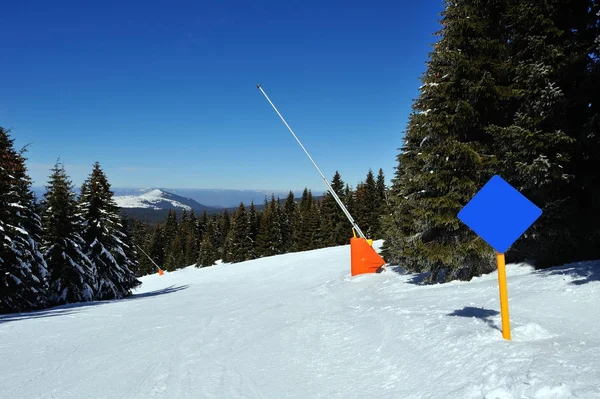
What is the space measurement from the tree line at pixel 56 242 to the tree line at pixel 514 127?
19.6 m

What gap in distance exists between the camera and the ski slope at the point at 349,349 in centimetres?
418

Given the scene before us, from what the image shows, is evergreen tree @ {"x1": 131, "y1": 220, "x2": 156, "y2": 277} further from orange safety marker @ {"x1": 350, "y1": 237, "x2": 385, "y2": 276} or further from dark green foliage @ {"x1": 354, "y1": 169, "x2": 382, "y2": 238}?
orange safety marker @ {"x1": 350, "y1": 237, "x2": 385, "y2": 276}

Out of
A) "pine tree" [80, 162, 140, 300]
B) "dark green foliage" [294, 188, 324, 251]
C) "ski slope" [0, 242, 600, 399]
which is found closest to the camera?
"ski slope" [0, 242, 600, 399]

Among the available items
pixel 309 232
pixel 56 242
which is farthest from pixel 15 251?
pixel 309 232

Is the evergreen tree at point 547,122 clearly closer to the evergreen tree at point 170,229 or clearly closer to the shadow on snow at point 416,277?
the shadow on snow at point 416,277

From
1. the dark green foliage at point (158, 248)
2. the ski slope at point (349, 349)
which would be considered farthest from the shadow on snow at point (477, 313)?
the dark green foliage at point (158, 248)

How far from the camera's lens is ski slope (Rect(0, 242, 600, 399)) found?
418 centimetres

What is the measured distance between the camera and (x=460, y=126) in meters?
10.7

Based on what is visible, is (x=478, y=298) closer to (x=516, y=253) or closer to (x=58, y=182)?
(x=516, y=253)

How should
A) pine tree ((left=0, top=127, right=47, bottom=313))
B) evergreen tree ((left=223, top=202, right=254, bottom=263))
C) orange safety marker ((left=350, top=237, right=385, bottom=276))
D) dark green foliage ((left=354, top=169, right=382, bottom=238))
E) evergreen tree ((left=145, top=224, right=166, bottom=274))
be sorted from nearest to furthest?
orange safety marker ((left=350, top=237, right=385, bottom=276)) < pine tree ((left=0, top=127, right=47, bottom=313)) < dark green foliage ((left=354, top=169, right=382, bottom=238)) < evergreen tree ((left=223, top=202, right=254, bottom=263)) < evergreen tree ((left=145, top=224, right=166, bottom=274))

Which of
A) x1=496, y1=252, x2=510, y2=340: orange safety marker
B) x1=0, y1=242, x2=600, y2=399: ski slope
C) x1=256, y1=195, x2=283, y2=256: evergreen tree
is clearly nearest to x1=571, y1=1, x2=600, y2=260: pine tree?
x1=0, y1=242, x2=600, y2=399: ski slope

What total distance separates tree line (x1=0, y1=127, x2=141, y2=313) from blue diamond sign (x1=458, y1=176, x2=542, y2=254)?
21583 millimetres

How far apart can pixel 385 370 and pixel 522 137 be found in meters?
6.38

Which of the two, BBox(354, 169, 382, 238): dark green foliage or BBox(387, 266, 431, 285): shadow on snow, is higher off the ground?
BBox(354, 169, 382, 238): dark green foliage
